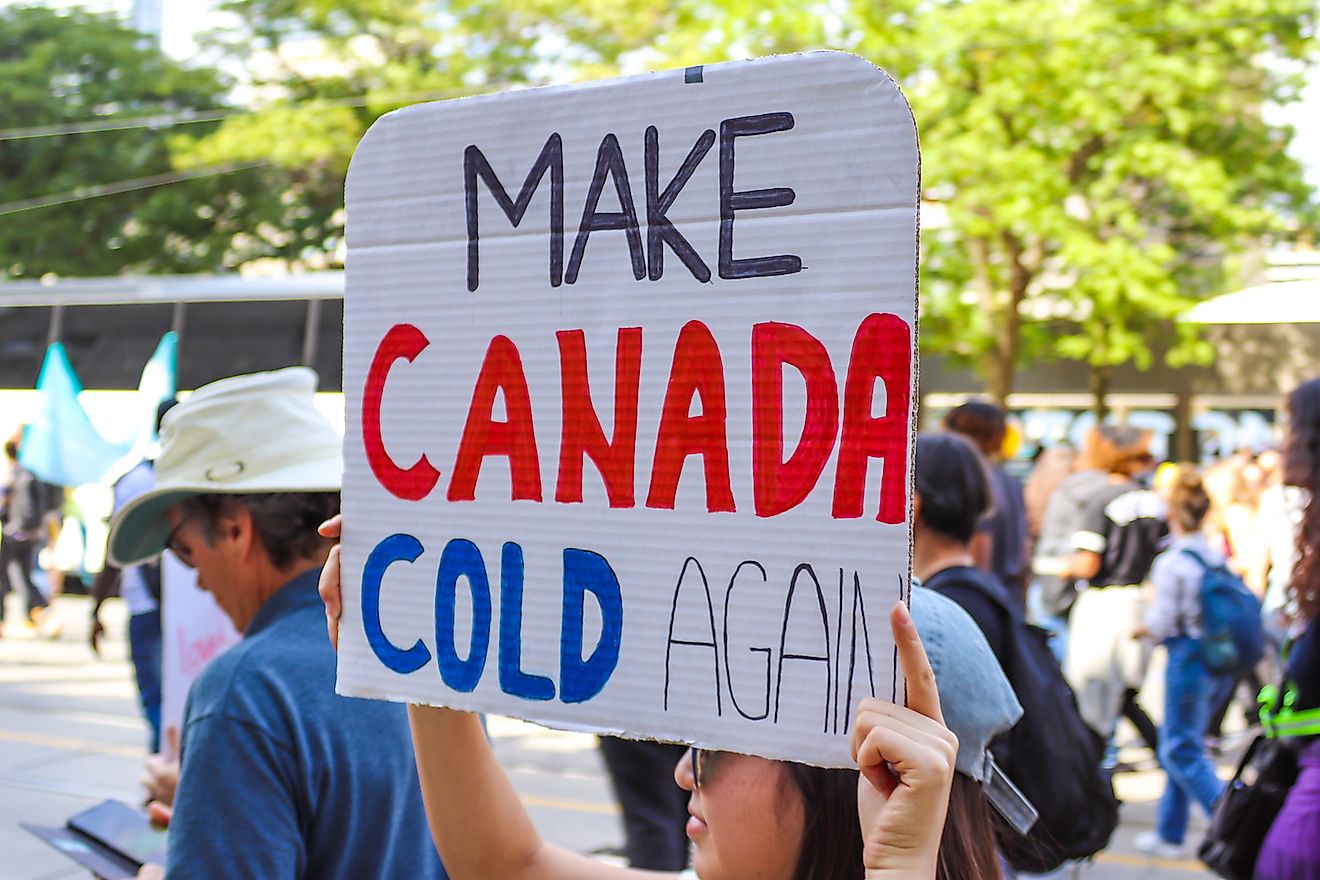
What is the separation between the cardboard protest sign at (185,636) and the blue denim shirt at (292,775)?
1208 millimetres

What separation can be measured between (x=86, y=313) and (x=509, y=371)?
48.9 feet

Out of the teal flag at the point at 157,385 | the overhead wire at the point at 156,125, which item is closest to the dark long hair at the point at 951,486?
the teal flag at the point at 157,385

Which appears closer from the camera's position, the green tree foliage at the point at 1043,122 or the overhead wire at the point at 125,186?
the green tree foliage at the point at 1043,122

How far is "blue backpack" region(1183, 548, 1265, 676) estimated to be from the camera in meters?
6.04

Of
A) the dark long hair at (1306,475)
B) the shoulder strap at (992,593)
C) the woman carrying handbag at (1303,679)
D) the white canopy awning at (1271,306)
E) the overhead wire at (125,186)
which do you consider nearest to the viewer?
the woman carrying handbag at (1303,679)

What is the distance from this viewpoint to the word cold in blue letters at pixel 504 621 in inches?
54.4

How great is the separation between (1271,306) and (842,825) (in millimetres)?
7680

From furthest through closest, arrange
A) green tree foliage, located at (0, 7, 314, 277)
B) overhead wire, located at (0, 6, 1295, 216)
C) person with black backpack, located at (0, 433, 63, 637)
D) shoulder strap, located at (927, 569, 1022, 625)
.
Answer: green tree foliage, located at (0, 7, 314, 277)
overhead wire, located at (0, 6, 1295, 216)
person with black backpack, located at (0, 433, 63, 637)
shoulder strap, located at (927, 569, 1022, 625)

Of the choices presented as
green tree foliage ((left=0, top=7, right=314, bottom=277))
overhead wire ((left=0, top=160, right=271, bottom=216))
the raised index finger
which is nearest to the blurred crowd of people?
the raised index finger

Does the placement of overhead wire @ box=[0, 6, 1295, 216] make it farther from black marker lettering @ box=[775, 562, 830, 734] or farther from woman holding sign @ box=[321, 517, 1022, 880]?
black marker lettering @ box=[775, 562, 830, 734]

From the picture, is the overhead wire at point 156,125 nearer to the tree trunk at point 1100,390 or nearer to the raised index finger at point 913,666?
the tree trunk at point 1100,390

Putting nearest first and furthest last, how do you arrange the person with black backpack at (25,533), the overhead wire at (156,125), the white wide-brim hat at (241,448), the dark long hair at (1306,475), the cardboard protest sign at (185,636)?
1. the white wide-brim hat at (241,448)
2. the dark long hair at (1306,475)
3. the cardboard protest sign at (185,636)
4. the person with black backpack at (25,533)
5. the overhead wire at (156,125)

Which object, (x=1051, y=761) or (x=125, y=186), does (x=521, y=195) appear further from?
(x=125, y=186)

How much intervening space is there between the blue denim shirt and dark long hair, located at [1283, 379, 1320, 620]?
1802 millimetres
